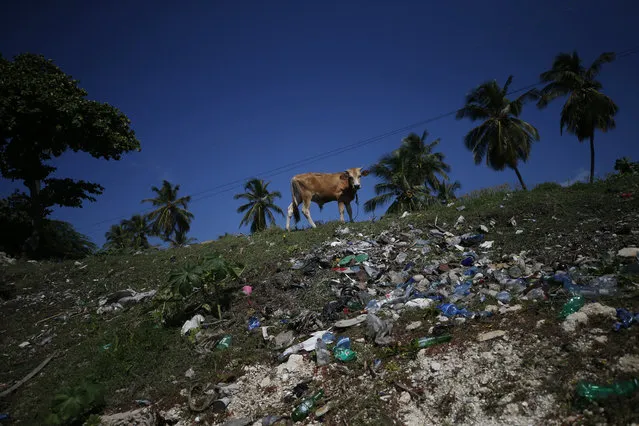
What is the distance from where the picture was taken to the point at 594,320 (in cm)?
301

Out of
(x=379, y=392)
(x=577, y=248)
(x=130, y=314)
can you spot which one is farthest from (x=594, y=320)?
(x=130, y=314)

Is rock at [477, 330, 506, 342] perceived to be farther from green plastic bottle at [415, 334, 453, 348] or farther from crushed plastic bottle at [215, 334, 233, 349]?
crushed plastic bottle at [215, 334, 233, 349]

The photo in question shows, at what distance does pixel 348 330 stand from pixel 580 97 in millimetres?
27263

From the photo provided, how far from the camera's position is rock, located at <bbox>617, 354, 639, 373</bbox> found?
2.37 metres

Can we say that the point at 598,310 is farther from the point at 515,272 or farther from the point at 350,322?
the point at 350,322

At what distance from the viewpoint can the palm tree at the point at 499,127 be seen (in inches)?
890

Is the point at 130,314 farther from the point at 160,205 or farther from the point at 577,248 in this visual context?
the point at 160,205

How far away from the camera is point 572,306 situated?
3.32m

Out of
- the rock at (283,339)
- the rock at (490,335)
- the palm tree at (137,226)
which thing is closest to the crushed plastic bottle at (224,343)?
the rock at (283,339)

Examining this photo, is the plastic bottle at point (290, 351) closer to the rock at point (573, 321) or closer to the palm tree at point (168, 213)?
the rock at point (573, 321)

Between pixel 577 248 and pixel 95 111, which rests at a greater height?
pixel 95 111

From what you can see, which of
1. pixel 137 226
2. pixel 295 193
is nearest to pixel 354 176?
pixel 295 193

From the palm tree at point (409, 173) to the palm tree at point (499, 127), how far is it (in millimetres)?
4021

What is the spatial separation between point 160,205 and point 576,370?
119 feet
